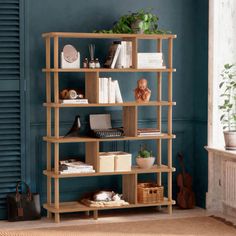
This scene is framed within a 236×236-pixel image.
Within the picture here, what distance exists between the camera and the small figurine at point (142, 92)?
6.43 m

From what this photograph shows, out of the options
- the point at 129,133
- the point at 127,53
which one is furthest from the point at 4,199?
the point at 127,53

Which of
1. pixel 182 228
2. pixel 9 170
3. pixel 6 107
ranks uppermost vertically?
pixel 6 107

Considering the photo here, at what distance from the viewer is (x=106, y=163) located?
6316mm

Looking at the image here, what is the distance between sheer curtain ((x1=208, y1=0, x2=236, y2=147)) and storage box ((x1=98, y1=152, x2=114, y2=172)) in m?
0.99

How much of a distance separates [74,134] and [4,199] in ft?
2.84

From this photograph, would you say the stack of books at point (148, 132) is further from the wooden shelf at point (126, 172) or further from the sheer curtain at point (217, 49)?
the sheer curtain at point (217, 49)

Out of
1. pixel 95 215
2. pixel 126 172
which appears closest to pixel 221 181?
pixel 126 172

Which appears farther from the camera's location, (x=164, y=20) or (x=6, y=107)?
(x=164, y=20)

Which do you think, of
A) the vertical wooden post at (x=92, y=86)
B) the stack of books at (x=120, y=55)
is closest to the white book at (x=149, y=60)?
the stack of books at (x=120, y=55)

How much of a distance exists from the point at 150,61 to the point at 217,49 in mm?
683

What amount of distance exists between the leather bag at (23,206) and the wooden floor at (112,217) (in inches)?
2.3

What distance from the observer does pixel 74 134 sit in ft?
20.8

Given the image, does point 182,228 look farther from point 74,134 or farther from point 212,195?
point 74,134

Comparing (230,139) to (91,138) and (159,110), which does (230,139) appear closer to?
(159,110)
